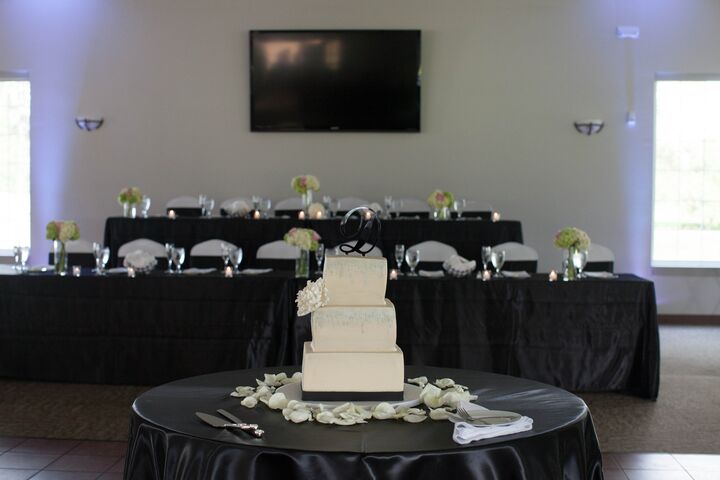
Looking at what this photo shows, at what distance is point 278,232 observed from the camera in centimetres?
746

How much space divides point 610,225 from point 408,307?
184 inches

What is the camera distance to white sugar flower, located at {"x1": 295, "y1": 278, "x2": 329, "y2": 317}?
2236 millimetres

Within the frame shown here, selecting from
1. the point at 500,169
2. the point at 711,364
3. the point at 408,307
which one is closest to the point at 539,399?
the point at 408,307

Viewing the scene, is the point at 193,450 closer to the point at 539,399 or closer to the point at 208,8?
the point at 539,399

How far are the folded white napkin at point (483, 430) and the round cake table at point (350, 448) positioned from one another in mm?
19

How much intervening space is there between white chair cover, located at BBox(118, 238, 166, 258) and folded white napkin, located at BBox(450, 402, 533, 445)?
527 centimetres

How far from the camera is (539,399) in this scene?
233cm

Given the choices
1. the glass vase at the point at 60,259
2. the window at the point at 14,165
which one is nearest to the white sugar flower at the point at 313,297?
the glass vase at the point at 60,259

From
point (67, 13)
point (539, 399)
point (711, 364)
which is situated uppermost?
point (67, 13)

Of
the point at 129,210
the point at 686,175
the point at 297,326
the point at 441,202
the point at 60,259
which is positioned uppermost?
the point at 686,175

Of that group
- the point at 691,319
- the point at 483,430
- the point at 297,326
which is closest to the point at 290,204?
the point at 297,326

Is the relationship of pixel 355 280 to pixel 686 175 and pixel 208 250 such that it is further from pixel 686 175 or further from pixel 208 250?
pixel 686 175

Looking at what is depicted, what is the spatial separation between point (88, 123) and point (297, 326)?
5.24m

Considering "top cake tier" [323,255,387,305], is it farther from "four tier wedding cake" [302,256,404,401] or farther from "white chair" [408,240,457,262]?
"white chair" [408,240,457,262]
